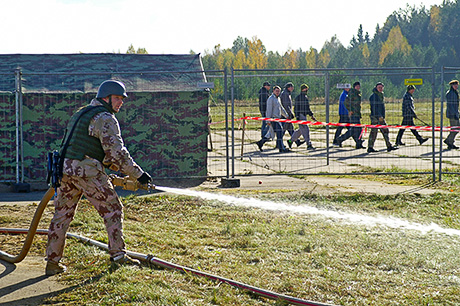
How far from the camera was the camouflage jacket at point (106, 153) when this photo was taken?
5406 mm

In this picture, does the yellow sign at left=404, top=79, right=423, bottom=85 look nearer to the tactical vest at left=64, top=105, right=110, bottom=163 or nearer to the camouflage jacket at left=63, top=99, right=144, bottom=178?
the camouflage jacket at left=63, top=99, right=144, bottom=178

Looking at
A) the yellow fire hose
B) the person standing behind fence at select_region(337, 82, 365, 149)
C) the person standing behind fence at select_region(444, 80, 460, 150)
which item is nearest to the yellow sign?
the person standing behind fence at select_region(337, 82, 365, 149)

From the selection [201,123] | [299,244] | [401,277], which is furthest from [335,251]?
[201,123]

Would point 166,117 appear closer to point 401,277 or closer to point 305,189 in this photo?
point 305,189

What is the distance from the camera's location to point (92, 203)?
5602 millimetres

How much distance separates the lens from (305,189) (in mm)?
10688

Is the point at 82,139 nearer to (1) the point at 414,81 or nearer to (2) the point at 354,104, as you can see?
(1) the point at 414,81

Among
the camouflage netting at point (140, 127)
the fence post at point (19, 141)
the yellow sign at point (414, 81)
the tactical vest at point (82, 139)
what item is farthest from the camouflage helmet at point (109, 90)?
the yellow sign at point (414, 81)

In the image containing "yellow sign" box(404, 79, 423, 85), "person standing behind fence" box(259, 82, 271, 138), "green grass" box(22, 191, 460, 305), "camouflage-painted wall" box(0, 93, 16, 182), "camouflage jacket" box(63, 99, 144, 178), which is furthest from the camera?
"person standing behind fence" box(259, 82, 271, 138)

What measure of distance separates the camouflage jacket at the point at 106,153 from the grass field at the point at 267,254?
3.29 feet

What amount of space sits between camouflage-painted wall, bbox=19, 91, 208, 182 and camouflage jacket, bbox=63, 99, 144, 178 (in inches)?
239

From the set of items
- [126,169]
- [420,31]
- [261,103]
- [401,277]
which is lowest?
[401,277]

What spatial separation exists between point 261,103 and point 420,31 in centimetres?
13247

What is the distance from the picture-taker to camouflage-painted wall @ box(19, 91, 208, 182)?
11.4m
